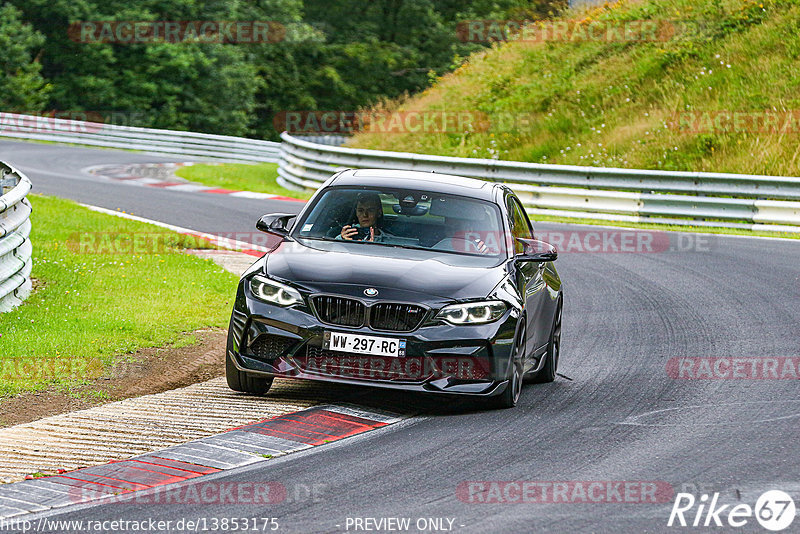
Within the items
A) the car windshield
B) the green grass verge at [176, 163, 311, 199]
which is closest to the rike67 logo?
the car windshield

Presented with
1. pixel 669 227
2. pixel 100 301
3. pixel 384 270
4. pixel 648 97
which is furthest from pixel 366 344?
pixel 648 97

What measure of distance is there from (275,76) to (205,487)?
54.5 metres

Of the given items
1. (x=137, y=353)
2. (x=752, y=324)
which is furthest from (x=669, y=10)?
(x=137, y=353)

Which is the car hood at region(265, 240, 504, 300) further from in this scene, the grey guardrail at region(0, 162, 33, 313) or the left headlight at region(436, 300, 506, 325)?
the grey guardrail at region(0, 162, 33, 313)

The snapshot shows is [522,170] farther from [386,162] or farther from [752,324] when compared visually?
[752,324]

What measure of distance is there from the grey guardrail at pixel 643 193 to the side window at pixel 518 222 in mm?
11730

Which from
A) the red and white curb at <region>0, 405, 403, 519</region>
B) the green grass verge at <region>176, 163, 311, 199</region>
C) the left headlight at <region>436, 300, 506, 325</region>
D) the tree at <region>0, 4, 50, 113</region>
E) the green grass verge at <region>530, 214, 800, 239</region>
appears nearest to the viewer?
the red and white curb at <region>0, 405, 403, 519</region>

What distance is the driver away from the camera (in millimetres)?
8992

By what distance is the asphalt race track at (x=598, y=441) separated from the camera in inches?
226

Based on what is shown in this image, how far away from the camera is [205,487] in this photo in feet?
20.1

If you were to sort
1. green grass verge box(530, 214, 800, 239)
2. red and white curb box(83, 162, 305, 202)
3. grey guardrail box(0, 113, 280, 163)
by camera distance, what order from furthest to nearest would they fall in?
grey guardrail box(0, 113, 280, 163) → red and white curb box(83, 162, 305, 202) → green grass verge box(530, 214, 800, 239)

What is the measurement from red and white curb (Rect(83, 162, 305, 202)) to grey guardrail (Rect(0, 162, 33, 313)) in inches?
501

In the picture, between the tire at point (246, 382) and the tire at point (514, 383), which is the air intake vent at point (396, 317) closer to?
the tire at point (514, 383)

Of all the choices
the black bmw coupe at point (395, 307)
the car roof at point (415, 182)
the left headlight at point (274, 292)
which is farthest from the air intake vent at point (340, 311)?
the car roof at point (415, 182)
